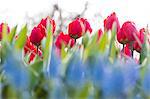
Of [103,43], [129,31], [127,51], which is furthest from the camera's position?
[129,31]

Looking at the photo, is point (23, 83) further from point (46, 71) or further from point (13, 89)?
point (46, 71)

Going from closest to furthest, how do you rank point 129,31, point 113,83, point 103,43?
1. point 113,83
2. point 103,43
3. point 129,31

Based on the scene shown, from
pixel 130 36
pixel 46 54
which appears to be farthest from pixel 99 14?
pixel 46 54

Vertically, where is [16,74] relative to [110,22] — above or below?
below

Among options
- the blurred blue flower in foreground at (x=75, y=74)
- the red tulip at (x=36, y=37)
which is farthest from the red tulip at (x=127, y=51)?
the blurred blue flower in foreground at (x=75, y=74)

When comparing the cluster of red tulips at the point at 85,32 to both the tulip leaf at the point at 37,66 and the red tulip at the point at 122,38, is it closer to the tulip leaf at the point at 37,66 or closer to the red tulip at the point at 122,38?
the red tulip at the point at 122,38

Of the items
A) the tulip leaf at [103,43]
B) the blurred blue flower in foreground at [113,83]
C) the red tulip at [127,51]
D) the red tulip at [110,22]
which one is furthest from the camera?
the red tulip at [110,22]

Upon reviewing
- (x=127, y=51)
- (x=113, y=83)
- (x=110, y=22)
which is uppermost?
(x=110, y=22)

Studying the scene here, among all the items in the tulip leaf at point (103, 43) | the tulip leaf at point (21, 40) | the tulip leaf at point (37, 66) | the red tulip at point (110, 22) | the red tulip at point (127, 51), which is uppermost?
the red tulip at point (110, 22)

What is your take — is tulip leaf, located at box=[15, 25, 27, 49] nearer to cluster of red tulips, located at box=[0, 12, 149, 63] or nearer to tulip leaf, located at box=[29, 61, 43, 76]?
tulip leaf, located at box=[29, 61, 43, 76]

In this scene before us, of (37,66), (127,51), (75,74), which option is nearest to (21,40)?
(37,66)

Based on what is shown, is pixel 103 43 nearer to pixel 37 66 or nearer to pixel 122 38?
pixel 37 66
